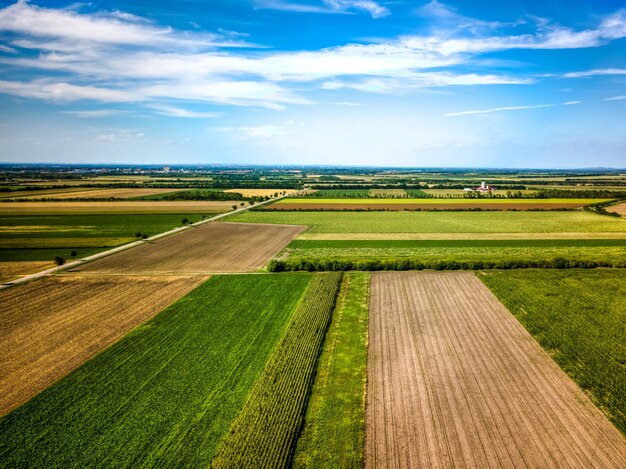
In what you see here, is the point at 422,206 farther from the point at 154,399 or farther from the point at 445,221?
the point at 154,399

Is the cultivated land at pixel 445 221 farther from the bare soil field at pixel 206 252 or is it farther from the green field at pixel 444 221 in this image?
the bare soil field at pixel 206 252

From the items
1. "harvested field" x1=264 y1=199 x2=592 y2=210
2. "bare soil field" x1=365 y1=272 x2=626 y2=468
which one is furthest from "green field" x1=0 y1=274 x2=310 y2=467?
"harvested field" x1=264 y1=199 x2=592 y2=210

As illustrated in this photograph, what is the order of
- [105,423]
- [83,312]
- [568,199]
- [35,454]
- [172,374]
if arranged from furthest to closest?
[568,199], [83,312], [172,374], [105,423], [35,454]

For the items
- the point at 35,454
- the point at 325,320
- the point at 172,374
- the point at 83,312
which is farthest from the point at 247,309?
the point at 35,454

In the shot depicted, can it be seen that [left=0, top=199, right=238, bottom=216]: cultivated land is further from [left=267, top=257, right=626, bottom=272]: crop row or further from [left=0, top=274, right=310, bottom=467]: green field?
[left=0, top=274, right=310, bottom=467]: green field

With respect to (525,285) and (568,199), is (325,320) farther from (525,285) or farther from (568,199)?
(568,199)

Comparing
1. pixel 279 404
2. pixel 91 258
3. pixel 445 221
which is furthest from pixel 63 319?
pixel 445 221
